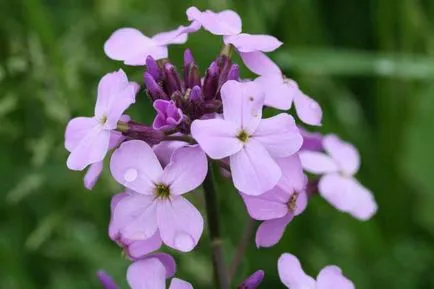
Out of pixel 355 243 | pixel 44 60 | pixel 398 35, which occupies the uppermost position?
pixel 44 60

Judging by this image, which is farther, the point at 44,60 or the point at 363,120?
the point at 363,120

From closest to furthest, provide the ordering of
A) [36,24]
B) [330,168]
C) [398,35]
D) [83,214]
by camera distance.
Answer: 1. [330,168]
2. [36,24]
3. [83,214]
4. [398,35]

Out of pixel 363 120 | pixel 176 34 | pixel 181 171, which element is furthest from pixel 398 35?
pixel 181 171

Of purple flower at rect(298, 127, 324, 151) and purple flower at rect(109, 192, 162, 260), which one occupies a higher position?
purple flower at rect(109, 192, 162, 260)

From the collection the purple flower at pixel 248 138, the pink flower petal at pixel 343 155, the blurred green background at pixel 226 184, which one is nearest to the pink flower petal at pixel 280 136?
the purple flower at pixel 248 138

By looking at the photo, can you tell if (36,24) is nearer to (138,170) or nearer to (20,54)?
(20,54)

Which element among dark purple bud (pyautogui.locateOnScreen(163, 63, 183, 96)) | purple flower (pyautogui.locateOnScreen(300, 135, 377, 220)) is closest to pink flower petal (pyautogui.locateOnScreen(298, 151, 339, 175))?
purple flower (pyautogui.locateOnScreen(300, 135, 377, 220))

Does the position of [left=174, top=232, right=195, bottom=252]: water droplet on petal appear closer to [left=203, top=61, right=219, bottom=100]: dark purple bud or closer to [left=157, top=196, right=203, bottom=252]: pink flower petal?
[left=157, top=196, right=203, bottom=252]: pink flower petal

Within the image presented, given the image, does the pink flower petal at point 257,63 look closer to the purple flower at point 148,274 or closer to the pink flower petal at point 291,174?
the pink flower petal at point 291,174
